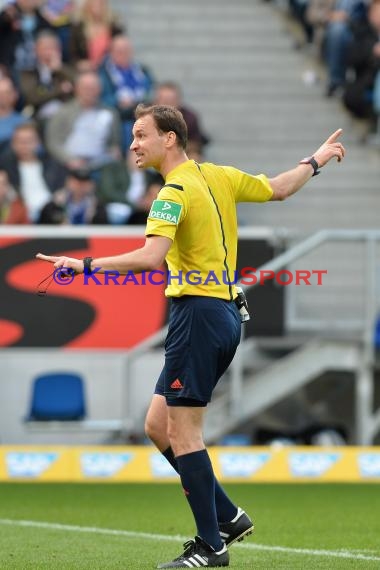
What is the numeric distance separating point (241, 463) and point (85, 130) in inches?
191

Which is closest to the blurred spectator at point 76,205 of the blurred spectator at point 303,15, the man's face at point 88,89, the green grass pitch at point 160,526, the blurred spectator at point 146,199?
the blurred spectator at point 146,199

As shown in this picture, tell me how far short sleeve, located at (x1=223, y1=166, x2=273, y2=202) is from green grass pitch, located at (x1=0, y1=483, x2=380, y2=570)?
185 cm

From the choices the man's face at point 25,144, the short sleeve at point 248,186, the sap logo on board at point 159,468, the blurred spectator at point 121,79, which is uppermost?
the blurred spectator at point 121,79

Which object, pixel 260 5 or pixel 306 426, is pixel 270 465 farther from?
pixel 260 5

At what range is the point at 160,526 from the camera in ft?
32.6

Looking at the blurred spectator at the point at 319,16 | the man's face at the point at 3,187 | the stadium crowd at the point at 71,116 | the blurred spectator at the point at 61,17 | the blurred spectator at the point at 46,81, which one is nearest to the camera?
the man's face at the point at 3,187

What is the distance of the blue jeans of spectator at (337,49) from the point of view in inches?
744

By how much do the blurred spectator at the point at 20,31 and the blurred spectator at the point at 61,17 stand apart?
0.54 ft

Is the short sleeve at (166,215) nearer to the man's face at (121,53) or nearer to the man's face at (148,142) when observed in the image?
the man's face at (148,142)

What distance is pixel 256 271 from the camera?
14922 mm

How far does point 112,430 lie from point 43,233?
215 centimetres

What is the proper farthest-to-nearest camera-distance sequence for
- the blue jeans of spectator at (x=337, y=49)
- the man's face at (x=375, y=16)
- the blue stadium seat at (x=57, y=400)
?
1. the blue jeans of spectator at (x=337, y=49)
2. the man's face at (x=375, y=16)
3. the blue stadium seat at (x=57, y=400)

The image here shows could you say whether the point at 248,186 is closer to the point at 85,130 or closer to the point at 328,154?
the point at 328,154

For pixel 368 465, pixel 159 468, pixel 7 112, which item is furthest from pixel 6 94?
pixel 368 465
